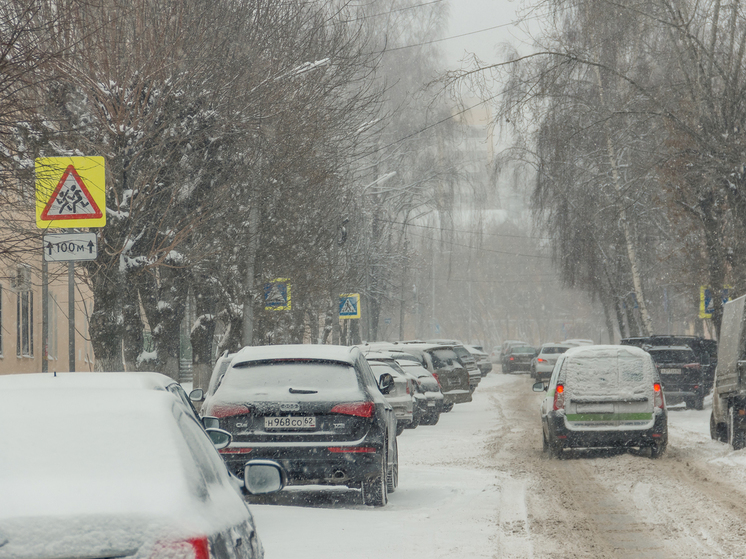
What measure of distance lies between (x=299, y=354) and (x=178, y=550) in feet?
24.5

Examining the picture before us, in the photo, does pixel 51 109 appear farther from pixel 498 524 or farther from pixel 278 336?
pixel 278 336

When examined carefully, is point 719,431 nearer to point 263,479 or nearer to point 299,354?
point 299,354

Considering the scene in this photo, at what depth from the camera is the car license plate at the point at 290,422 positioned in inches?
404

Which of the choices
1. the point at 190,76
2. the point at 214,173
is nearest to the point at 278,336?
the point at 214,173

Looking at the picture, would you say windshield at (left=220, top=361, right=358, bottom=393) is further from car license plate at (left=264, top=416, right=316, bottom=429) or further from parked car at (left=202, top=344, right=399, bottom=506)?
car license plate at (left=264, top=416, right=316, bottom=429)

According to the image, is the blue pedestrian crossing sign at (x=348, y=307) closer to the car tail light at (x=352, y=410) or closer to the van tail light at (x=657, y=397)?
the van tail light at (x=657, y=397)

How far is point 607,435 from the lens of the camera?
1520 cm

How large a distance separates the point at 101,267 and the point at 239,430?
20.8 feet

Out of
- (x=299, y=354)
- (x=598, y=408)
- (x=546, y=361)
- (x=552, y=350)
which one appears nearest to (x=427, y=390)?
(x=598, y=408)

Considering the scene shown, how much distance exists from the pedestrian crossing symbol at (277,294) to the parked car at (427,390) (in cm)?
305

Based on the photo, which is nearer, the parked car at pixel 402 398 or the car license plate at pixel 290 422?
the car license plate at pixel 290 422

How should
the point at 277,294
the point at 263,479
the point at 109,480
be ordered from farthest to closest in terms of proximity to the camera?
the point at 277,294 < the point at 263,479 < the point at 109,480

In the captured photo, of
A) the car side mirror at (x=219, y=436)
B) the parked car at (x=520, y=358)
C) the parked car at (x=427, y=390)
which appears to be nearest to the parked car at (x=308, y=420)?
the car side mirror at (x=219, y=436)

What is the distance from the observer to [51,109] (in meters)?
15.9
